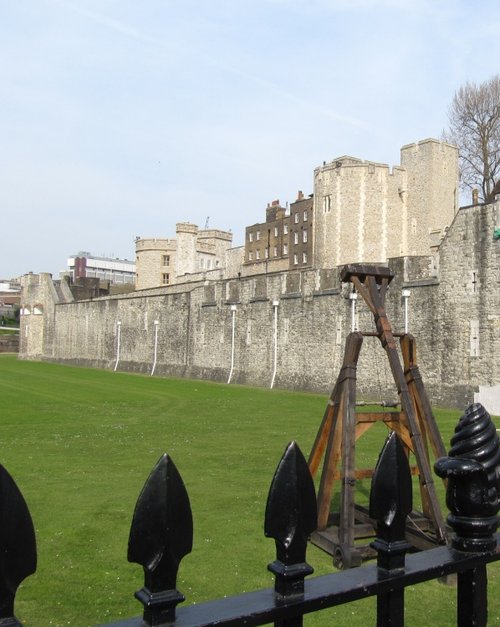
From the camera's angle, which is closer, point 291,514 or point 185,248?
point 291,514

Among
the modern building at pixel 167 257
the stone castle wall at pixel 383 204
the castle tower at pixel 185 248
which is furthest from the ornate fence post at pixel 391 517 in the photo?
the castle tower at pixel 185 248

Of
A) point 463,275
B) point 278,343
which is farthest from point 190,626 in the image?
point 278,343

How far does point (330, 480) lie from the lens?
6367 millimetres

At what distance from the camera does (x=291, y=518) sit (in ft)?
5.72

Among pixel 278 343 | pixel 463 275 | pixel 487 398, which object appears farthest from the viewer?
pixel 278 343

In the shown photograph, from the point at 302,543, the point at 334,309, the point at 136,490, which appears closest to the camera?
the point at 302,543

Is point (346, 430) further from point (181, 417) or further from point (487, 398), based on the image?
point (487, 398)

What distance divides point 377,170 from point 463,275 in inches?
930

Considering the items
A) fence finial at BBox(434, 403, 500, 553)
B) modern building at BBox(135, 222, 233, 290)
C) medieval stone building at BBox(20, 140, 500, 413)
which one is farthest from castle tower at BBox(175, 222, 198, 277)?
fence finial at BBox(434, 403, 500, 553)

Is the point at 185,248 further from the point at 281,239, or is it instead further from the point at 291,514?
the point at 291,514

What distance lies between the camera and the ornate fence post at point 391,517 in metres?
1.82

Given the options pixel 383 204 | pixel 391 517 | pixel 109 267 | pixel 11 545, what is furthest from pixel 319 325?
pixel 109 267

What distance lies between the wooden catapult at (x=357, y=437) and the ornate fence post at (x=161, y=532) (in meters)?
4.60

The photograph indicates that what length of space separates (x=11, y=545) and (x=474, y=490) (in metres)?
1.31
